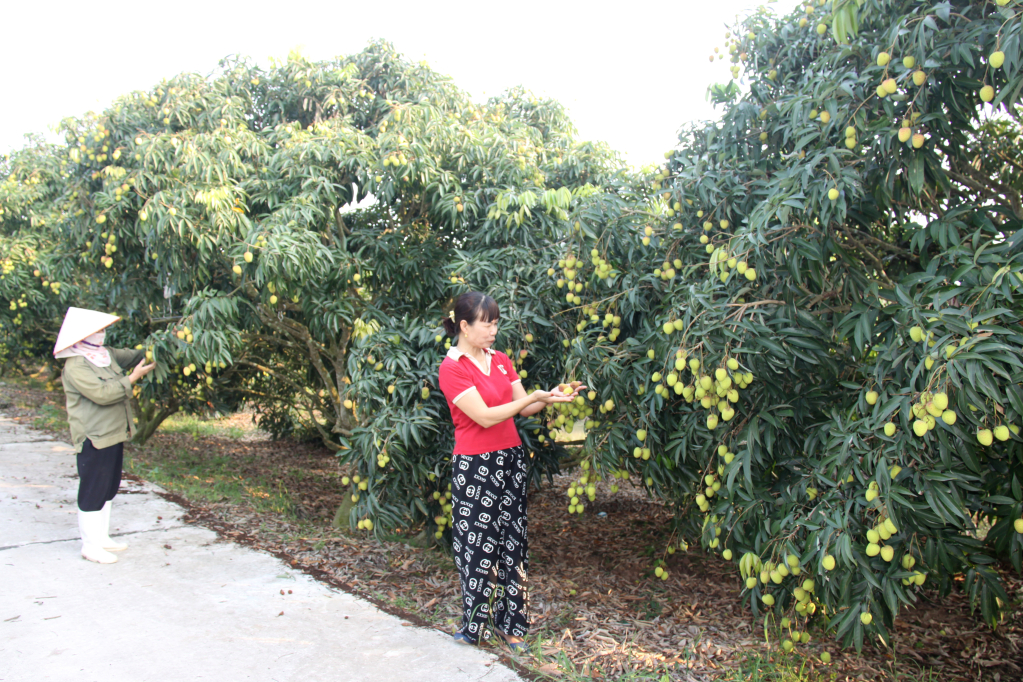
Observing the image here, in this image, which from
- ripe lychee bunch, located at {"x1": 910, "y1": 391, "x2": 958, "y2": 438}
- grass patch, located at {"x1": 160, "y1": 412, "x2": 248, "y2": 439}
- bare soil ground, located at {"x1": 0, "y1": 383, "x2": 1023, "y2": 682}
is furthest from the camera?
grass patch, located at {"x1": 160, "y1": 412, "x2": 248, "y2": 439}

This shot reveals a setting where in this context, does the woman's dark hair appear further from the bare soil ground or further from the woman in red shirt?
the bare soil ground

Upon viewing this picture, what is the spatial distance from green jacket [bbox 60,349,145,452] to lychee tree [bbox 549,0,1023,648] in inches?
106

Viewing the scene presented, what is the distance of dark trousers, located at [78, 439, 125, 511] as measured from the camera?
391 centimetres

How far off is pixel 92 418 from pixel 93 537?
2.29 feet

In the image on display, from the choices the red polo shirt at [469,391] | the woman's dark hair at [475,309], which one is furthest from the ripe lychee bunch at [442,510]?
the woman's dark hair at [475,309]

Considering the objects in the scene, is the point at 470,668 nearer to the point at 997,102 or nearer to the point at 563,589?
the point at 563,589

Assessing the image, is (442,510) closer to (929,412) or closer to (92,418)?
(92,418)

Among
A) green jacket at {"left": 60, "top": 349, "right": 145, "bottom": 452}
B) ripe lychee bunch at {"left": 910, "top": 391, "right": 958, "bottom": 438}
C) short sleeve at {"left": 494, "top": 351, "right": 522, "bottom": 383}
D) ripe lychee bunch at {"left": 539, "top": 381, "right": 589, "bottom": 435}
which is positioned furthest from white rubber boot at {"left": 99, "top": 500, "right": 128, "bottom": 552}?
ripe lychee bunch at {"left": 910, "top": 391, "right": 958, "bottom": 438}

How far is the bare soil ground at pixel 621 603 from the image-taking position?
312 centimetres

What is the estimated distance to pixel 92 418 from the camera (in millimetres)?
3922

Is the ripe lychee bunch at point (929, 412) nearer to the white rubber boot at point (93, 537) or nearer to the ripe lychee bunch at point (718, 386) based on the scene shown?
the ripe lychee bunch at point (718, 386)

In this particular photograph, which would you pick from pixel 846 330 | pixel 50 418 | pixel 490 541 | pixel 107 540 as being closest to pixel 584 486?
pixel 490 541

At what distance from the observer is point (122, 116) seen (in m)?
5.57

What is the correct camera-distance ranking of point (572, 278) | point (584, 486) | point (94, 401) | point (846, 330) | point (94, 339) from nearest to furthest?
point (846, 330), point (584, 486), point (572, 278), point (94, 401), point (94, 339)
